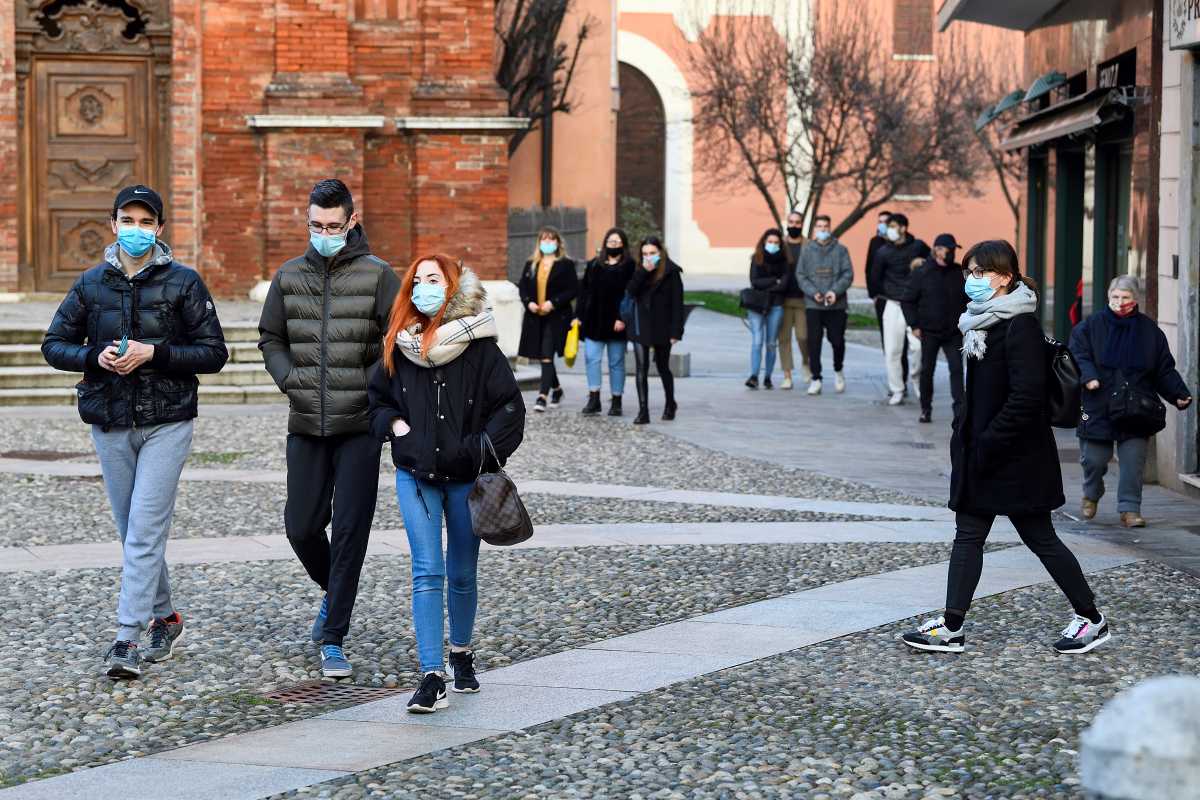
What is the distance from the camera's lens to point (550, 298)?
1622 centimetres

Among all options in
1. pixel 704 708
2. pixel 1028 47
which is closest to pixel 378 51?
pixel 1028 47

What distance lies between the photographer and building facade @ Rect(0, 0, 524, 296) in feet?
64.9

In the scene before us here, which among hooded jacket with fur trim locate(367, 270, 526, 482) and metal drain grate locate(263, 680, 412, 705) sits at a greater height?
hooded jacket with fur trim locate(367, 270, 526, 482)

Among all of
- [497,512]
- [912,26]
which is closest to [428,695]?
[497,512]

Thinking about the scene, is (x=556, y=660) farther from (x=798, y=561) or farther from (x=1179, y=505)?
(x=1179, y=505)

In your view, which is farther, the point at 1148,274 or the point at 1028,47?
the point at 1028,47

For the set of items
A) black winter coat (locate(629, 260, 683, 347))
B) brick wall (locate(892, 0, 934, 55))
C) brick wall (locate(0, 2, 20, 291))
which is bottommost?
black winter coat (locate(629, 260, 683, 347))

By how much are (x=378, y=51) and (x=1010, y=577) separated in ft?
43.3

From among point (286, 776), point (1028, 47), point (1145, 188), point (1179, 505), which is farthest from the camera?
point (1028, 47)

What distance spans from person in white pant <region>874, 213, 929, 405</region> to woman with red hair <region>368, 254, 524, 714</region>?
1139cm

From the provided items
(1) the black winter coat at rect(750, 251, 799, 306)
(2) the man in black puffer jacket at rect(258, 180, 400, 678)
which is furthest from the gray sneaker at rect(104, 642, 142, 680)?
(1) the black winter coat at rect(750, 251, 799, 306)

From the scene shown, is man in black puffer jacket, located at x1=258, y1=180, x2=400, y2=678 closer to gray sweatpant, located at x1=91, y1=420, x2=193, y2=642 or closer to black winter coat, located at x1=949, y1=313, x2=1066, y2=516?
gray sweatpant, located at x1=91, y1=420, x2=193, y2=642

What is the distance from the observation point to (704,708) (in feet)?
20.3

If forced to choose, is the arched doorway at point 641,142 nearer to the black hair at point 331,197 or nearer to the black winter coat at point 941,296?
the black winter coat at point 941,296
